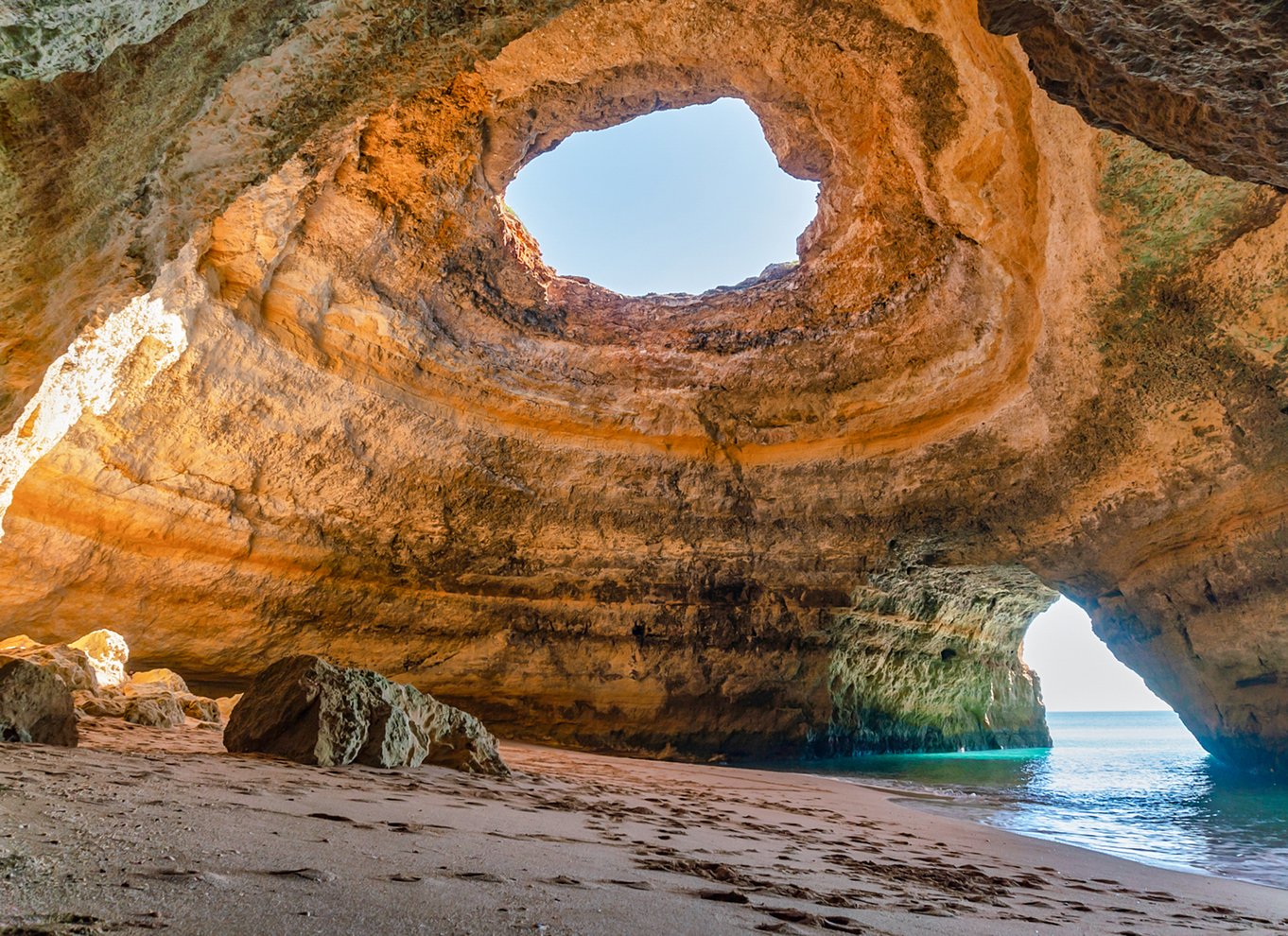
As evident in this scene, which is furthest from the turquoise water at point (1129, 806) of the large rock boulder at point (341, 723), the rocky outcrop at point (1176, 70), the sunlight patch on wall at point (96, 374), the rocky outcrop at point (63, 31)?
the sunlight patch on wall at point (96, 374)

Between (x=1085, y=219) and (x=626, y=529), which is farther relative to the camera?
(x=626, y=529)

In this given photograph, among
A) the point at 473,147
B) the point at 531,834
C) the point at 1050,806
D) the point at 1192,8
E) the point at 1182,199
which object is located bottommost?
the point at 1050,806

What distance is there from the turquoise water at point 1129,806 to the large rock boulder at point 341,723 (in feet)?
13.3

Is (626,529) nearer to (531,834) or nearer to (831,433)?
(831,433)

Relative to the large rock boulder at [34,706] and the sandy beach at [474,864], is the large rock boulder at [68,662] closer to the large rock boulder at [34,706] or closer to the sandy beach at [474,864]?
the sandy beach at [474,864]

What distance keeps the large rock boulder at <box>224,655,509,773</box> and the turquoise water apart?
404cm

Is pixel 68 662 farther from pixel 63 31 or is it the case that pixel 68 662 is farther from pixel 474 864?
pixel 63 31

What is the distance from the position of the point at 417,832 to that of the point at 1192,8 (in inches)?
142

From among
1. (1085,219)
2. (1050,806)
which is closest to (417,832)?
(1050,806)

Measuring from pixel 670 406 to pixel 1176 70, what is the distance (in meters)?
7.50

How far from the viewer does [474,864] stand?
1.98 m

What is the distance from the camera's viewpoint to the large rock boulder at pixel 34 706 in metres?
3.34

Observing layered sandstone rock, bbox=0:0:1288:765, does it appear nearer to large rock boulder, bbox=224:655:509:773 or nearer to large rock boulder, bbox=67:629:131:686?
large rock boulder, bbox=67:629:131:686

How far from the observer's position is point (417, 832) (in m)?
2.35
